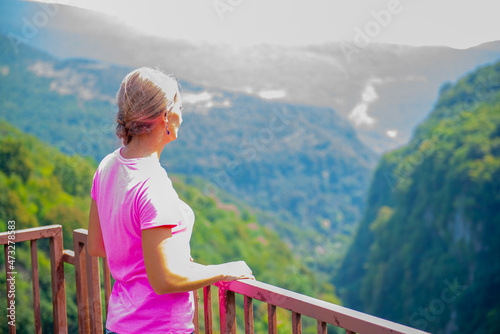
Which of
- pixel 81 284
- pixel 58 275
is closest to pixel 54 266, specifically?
pixel 58 275

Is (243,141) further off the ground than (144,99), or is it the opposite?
(243,141)

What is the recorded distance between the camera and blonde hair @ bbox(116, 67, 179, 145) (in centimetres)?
96

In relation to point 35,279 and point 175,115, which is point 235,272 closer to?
point 175,115

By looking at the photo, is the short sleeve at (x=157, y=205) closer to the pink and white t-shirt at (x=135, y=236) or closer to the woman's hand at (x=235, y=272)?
the pink and white t-shirt at (x=135, y=236)

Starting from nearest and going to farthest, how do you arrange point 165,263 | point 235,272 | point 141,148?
point 165,263 < point 141,148 < point 235,272

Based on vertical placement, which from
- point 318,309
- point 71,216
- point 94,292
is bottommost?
point 71,216

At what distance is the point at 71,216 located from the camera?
2478cm

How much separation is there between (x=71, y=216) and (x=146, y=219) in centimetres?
2561

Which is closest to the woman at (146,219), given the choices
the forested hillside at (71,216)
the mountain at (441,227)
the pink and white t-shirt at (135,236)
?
the pink and white t-shirt at (135,236)

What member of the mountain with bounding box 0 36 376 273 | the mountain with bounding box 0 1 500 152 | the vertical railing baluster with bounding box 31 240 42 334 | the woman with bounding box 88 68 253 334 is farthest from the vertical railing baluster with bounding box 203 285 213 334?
the mountain with bounding box 0 1 500 152

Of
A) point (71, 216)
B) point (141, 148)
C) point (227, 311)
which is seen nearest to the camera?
point (141, 148)

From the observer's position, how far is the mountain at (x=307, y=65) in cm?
3903

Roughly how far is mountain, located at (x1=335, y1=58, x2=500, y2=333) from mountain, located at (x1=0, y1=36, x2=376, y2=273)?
9.15 metres

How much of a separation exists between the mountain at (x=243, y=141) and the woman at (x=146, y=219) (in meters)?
36.4
